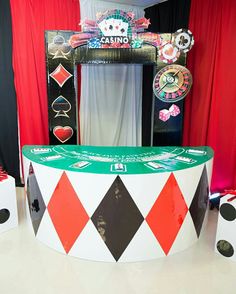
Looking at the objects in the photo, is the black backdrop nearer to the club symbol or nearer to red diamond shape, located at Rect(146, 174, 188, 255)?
the club symbol

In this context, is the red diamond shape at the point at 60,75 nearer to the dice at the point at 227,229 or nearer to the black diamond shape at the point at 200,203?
the black diamond shape at the point at 200,203

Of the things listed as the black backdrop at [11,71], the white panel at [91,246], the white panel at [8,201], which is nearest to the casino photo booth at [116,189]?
the white panel at [91,246]

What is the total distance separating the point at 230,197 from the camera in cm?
200

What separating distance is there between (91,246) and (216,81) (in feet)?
6.70

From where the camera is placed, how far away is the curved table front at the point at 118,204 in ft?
6.05

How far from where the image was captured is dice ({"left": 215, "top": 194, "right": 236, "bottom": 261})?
1951 millimetres

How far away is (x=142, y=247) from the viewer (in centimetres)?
194

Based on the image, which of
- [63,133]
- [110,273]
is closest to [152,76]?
[63,133]

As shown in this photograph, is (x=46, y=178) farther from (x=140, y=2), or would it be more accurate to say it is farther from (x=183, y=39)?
(x=140, y=2)

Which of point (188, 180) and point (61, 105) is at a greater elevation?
point (61, 105)

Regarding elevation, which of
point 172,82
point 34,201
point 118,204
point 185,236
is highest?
point 172,82

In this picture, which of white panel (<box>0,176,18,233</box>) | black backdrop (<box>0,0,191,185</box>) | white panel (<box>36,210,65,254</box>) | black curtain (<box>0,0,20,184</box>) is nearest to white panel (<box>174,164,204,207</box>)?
black backdrop (<box>0,0,191,185</box>)

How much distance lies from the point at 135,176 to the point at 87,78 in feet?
6.64

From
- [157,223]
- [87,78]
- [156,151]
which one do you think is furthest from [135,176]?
[87,78]
